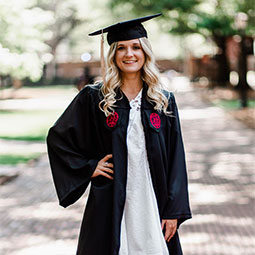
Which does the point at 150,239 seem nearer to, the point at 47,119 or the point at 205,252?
the point at 205,252

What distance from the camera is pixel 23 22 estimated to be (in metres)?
10.8

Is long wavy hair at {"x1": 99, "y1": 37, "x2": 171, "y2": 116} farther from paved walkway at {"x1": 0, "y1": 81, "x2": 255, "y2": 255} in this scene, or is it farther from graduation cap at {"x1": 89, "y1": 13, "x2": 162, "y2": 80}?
paved walkway at {"x1": 0, "y1": 81, "x2": 255, "y2": 255}

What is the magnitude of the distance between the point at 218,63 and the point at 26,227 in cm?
2883

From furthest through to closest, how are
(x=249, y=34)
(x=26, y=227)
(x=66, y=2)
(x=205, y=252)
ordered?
1. (x=66, y=2)
2. (x=249, y=34)
3. (x=26, y=227)
4. (x=205, y=252)

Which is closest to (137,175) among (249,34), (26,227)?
(26,227)

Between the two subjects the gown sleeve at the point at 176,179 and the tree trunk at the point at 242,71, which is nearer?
the gown sleeve at the point at 176,179

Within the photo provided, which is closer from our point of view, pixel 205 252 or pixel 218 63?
pixel 205 252

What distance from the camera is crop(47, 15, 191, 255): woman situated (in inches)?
114

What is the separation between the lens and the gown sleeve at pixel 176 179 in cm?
297

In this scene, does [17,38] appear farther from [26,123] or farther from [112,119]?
[112,119]

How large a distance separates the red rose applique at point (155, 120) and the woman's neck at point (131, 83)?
221mm

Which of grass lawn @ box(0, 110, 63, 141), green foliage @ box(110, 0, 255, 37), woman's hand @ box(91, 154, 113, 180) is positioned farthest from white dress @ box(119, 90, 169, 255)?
green foliage @ box(110, 0, 255, 37)

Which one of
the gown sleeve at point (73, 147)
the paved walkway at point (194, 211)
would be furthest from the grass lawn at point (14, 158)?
the gown sleeve at point (73, 147)

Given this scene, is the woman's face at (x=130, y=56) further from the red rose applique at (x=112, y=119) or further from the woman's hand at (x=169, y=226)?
the woman's hand at (x=169, y=226)
